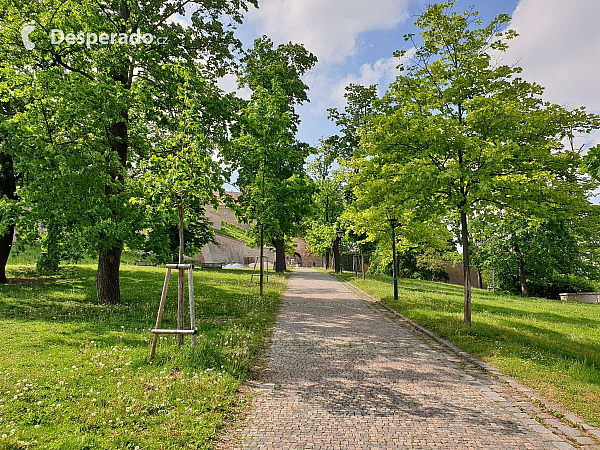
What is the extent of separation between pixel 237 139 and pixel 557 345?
442 inches

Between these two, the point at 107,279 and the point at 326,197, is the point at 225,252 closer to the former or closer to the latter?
the point at 326,197

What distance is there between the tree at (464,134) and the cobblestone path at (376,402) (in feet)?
12.0

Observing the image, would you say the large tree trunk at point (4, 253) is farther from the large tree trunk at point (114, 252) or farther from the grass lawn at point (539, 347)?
the grass lawn at point (539, 347)

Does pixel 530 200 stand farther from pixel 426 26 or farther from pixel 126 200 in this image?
pixel 126 200

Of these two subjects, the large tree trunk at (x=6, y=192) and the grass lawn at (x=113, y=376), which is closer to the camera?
the grass lawn at (x=113, y=376)

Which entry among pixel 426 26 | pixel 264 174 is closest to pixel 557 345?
pixel 426 26

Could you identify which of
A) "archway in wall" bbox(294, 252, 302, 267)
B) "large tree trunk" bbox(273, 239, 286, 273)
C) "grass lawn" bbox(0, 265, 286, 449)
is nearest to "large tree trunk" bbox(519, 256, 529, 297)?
"large tree trunk" bbox(273, 239, 286, 273)

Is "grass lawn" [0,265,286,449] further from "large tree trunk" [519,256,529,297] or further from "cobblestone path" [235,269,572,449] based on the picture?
"large tree trunk" [519,256,529,297]

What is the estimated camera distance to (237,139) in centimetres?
1423

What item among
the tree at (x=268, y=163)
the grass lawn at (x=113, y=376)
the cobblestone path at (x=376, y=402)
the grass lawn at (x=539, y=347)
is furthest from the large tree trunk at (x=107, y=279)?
the grass lawn at (x=539, y=347)
